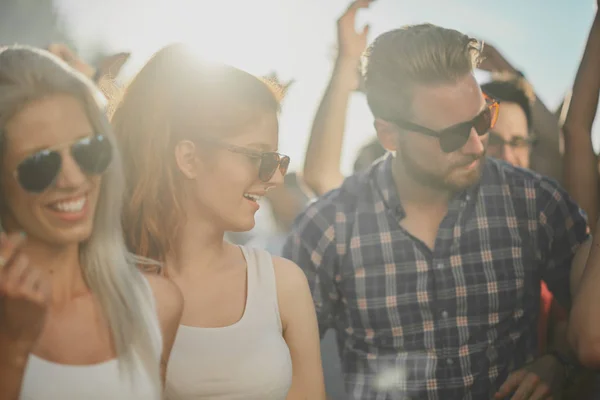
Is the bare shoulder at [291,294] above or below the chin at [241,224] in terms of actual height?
below

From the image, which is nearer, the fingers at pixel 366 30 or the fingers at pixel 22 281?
Result: the fingers at pixel 22 281

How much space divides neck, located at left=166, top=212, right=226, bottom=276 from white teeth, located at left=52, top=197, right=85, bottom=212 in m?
0.26

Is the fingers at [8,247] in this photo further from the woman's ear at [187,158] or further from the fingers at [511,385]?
the fingers at [511,385]

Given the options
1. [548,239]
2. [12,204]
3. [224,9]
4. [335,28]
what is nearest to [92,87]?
[12,204]

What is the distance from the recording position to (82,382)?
103 centimetres

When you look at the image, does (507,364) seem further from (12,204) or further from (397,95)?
(12,204)

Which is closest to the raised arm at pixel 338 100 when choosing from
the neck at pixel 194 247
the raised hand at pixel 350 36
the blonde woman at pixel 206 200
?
the raised hand at pixel 350 36

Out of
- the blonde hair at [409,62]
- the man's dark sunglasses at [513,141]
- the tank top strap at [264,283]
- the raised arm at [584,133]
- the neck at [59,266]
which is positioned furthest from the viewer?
the man's dark sunglasses at [513,141]

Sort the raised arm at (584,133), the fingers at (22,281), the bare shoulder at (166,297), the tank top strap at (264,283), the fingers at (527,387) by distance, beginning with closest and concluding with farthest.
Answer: the fingers at (22,281)
the bare shoulder at (166,297)
the tank top strap at (264,283)
the fingers at (527,387)
the raised arm at (584,133)

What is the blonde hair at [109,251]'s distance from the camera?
100 centimetres

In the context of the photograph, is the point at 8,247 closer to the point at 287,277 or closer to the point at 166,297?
the point at 166,297

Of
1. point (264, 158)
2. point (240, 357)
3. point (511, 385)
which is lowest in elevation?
point (511, 385)

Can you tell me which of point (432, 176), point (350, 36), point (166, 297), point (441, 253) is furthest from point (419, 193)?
point (166, 297)

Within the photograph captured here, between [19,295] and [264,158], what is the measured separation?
520mm
